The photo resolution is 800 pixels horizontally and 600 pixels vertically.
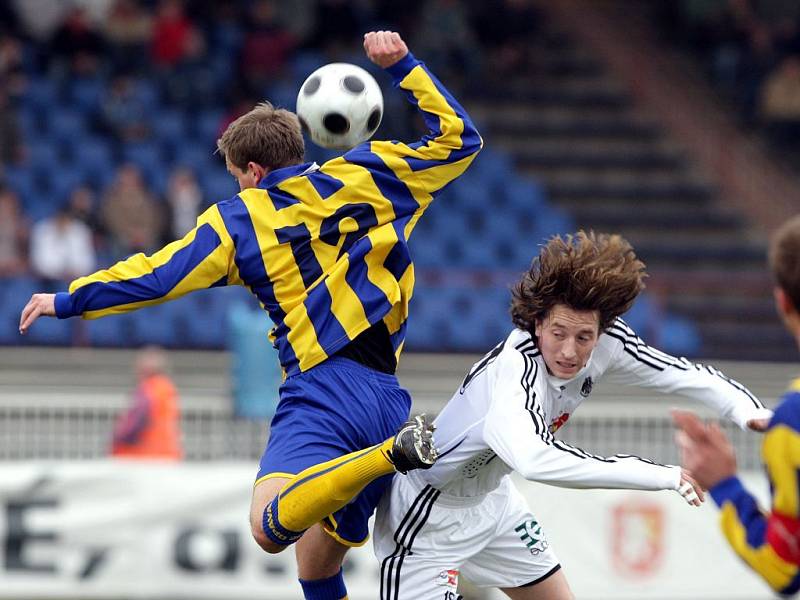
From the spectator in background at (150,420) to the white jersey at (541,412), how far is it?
18.3ft

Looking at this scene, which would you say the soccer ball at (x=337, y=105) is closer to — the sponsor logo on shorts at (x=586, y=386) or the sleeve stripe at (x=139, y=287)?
the sleeve stripe at (x=139, y=287)

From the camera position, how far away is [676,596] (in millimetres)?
9469

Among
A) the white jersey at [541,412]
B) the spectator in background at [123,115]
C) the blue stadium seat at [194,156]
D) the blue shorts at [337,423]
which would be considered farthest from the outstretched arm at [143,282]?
the spectator in background at [123,115]

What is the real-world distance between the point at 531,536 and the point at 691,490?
1244 millimetres

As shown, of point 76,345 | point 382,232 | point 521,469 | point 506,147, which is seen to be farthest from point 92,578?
point 506,147

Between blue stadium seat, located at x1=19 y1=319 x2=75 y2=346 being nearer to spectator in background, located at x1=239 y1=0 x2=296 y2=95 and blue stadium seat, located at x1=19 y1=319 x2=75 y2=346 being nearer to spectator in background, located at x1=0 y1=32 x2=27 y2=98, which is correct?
spectator in background, located at x1=0 y1=32 x2=27 y2=98

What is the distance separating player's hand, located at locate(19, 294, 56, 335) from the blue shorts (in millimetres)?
904

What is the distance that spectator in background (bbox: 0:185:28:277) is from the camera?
1238 cm

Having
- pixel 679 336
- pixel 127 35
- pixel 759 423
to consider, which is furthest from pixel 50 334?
pixel 759 423

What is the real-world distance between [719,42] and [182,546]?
416 inches

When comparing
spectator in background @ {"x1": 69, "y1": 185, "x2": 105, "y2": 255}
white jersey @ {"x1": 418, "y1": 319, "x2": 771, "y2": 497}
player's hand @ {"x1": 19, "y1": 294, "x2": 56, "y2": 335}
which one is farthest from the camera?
spectator in background @ {"x1": 69, "y1": 185, "x2": 105, "y2": 255}

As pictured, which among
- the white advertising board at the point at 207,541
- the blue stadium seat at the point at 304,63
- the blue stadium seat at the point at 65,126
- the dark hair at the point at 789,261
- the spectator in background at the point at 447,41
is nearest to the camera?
the dark hair at the point at 789,261

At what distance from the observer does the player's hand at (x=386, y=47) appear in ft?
18.3

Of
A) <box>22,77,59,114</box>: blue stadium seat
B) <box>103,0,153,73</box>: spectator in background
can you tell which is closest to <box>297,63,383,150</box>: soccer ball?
<box>22,77,59,114</box>: blue stadium seat
